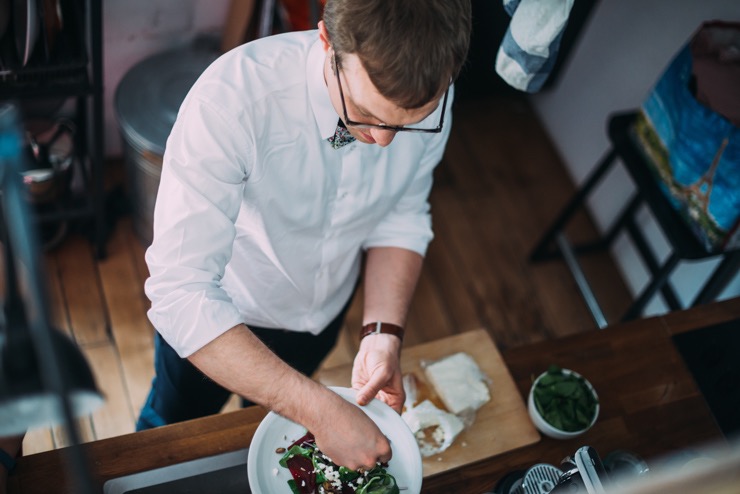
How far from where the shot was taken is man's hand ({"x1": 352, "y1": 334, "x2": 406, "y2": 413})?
1.39 metres

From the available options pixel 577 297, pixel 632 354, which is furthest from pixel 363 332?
pixel 577 297

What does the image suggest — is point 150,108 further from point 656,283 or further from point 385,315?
point 656,283

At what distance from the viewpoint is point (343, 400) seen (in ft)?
4.16

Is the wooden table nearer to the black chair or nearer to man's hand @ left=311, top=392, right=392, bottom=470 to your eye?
man's hand @ left=311, top=392, right=392, bottom=470

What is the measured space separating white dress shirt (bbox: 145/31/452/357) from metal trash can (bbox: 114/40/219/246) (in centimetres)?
88

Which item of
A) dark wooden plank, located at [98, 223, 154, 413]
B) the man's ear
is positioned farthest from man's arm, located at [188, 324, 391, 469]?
dark wooden plank, located at [98, 223, 154, 413]

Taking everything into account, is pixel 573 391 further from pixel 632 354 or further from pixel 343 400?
pixel 343 400

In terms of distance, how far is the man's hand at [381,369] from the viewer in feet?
4.55

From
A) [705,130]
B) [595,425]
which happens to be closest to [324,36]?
[595,425]

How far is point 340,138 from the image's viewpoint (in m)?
1.35

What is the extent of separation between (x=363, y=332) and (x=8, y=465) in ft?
2.19

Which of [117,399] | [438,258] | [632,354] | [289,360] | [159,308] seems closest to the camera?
[159,308]

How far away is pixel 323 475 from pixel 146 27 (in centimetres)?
181

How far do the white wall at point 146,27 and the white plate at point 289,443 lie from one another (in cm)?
169
